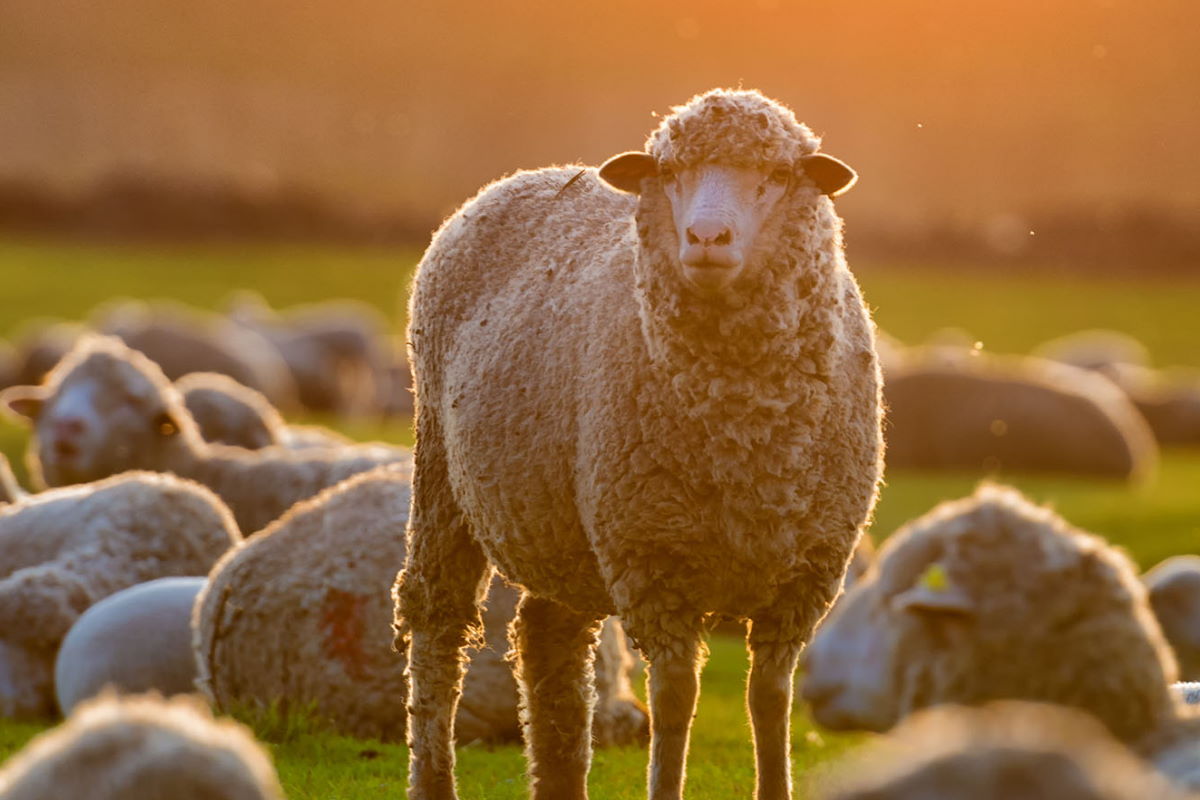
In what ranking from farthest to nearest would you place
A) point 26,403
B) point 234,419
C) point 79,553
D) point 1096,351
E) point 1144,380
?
point 1096,351, point 1144,380, point 234,419, point 26,403, point 79,553

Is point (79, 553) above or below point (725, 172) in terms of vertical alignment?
below

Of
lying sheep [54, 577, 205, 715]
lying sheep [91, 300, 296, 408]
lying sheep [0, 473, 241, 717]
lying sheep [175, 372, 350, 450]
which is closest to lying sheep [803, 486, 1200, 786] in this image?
lying sheep [54, 577, 205, 715]

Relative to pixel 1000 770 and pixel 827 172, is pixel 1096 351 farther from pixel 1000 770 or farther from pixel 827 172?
pixel 1000 770

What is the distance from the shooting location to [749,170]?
486 cm

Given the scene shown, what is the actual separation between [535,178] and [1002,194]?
51044 mm

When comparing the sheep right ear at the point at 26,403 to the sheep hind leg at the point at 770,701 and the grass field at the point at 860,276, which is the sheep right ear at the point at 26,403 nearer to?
the grass field at the point at 860,276

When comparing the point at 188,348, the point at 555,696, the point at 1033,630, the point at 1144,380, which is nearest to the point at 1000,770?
the point at 1033,630

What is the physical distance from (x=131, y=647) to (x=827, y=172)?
13.6 ft

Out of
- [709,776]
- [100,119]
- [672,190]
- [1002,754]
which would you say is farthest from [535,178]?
[100,119]

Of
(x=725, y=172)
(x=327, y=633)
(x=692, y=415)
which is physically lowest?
(x=327, y=633)

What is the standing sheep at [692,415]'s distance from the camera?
16.0 ft

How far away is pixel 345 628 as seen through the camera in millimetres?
7328

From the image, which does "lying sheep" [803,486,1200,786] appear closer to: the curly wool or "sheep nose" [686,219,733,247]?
"sheep nose" [686,219,733,247]

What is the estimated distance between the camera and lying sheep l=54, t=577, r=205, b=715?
24.9 ft
